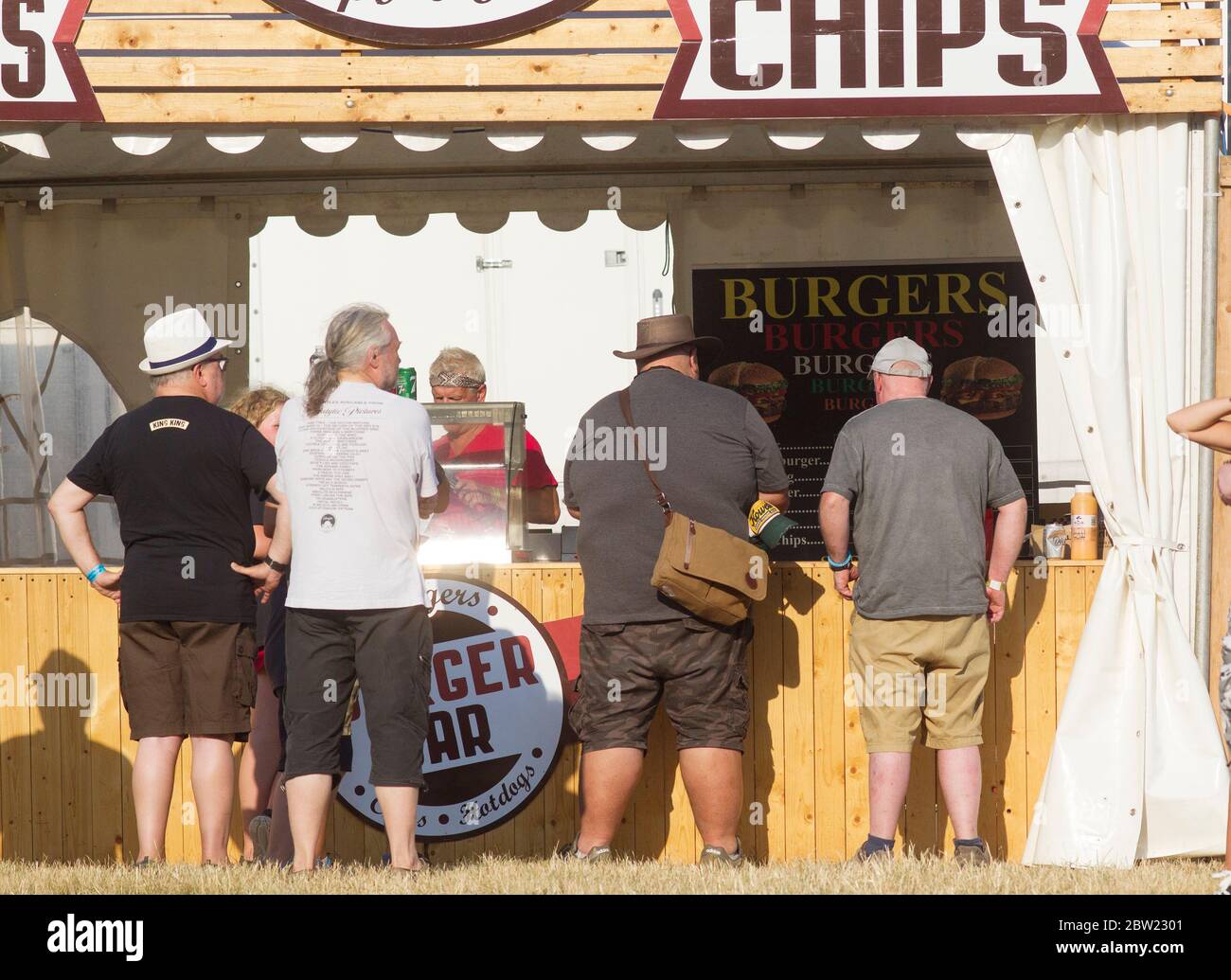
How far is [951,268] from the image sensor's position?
818cm

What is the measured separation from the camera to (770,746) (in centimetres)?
559

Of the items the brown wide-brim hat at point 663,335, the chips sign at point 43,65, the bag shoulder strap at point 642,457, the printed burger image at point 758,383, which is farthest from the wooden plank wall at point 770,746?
the printed burger image at point 758,383

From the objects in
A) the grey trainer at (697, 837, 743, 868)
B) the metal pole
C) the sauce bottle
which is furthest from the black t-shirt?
the metal pole

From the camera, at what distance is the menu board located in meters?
8.19

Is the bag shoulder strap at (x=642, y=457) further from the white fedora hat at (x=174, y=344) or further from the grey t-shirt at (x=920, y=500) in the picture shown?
the white fedora hat at (x=174, y=344)

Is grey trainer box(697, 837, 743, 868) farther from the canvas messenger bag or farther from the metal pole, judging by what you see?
the metal pole

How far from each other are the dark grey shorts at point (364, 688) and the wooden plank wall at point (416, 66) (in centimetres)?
194

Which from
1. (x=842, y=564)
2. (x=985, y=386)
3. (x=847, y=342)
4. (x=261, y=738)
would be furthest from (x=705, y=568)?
(x=985, y=386)

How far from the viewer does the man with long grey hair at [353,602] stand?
14.9ft

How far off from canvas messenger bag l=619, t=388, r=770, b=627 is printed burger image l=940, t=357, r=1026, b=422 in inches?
138

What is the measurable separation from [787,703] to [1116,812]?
1205 millimetres
